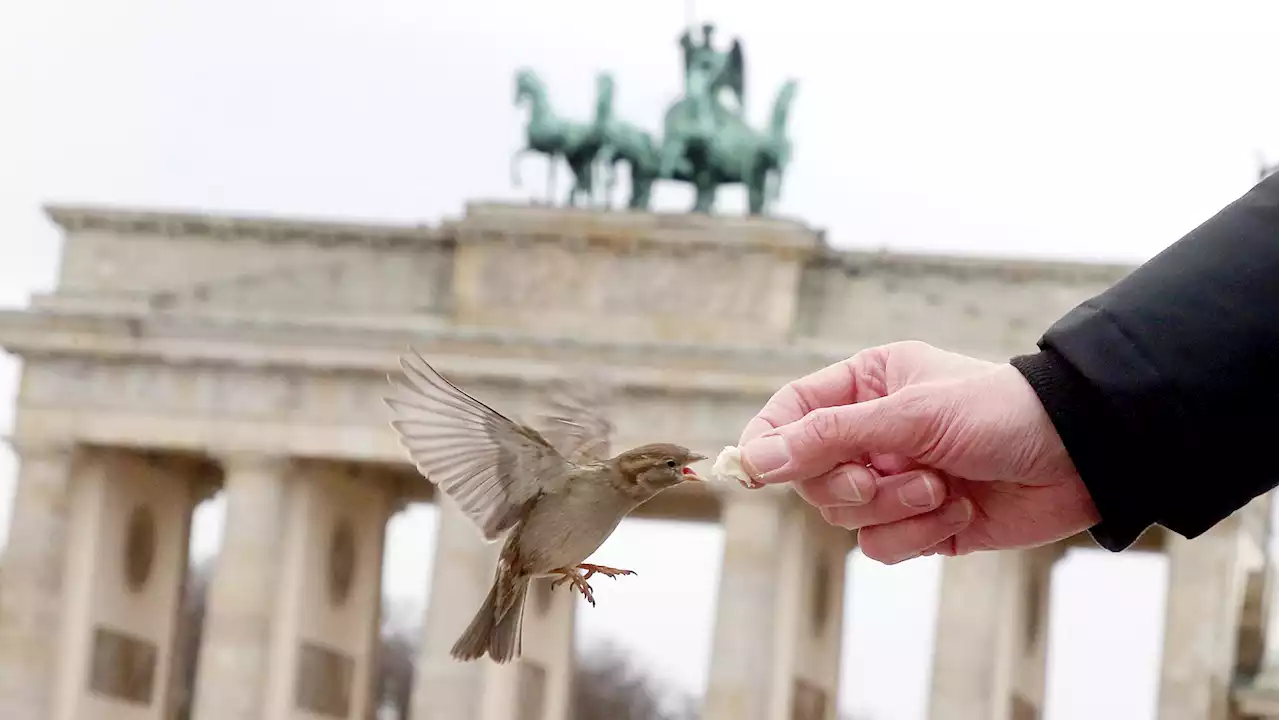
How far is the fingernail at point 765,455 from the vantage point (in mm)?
5145

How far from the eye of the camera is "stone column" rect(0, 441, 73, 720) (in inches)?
1871

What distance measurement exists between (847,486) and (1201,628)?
42.1m

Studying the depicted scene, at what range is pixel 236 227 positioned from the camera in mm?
50281

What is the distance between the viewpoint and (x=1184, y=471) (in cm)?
453

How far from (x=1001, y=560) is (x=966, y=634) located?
1.98 meters

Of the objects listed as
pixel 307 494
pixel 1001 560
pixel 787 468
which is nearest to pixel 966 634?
pixel 1001 560

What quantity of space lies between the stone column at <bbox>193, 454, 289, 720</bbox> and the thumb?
43.1 metres

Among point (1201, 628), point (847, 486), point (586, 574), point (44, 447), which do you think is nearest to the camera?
point (847, 486)

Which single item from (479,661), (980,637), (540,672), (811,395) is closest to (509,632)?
(811,395)

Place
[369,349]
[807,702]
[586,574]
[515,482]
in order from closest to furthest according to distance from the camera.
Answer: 1. [586,574]
2. [515,482]
3. [369,349]
4. [807,702]

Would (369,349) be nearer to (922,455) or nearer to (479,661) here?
(479,661)

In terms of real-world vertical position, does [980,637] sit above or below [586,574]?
above

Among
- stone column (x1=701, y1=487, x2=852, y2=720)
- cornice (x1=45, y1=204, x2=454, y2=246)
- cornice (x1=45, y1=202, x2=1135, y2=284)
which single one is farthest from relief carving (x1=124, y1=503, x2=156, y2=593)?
stone column (x1=701, y1=487, x2=852, y2=720)

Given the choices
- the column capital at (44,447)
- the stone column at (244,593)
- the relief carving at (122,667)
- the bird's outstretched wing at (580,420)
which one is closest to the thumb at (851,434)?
the bird's outstretched wing at (580,420)
